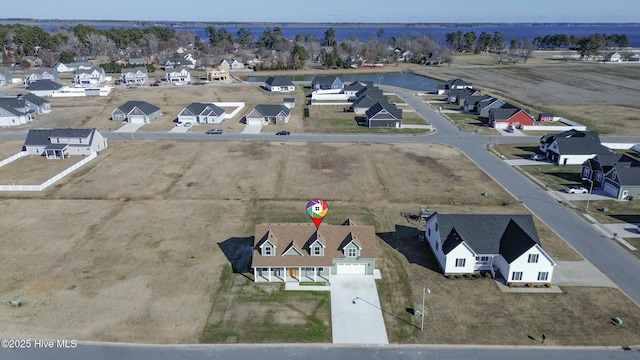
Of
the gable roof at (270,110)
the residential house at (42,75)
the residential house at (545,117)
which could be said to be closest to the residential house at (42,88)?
the residential house at (42,75)

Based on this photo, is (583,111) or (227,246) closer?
(227,246)

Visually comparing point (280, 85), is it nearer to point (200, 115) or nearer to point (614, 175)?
point (200, 115)

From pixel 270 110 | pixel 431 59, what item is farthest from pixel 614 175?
pixel 431 59

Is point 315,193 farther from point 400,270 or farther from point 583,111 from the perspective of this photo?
point 583,111

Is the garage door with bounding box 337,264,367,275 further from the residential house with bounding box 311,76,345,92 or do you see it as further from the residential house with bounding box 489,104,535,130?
the residential house with bounding box 311,76,345,92

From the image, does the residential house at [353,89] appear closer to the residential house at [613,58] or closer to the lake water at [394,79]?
the lake water at [394,79]

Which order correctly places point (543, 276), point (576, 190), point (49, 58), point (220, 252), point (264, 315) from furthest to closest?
point (49, 58), point (576, 190), point (220, 252), point (543, 276), point (264, 315)

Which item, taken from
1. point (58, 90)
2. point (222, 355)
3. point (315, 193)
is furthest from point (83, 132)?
point (58, 90)
